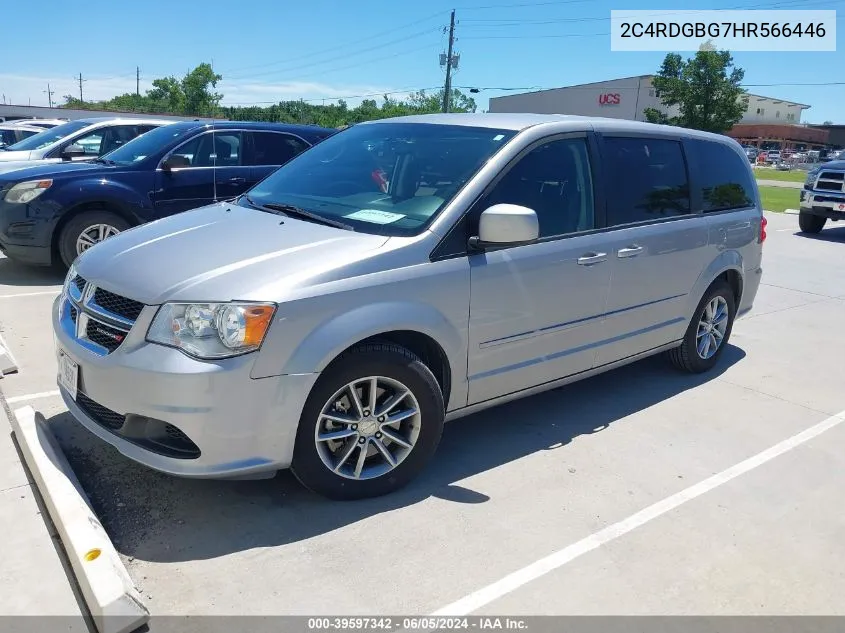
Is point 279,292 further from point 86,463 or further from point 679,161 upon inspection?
point 679,161

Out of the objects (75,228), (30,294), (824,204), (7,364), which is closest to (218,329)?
(7,364)

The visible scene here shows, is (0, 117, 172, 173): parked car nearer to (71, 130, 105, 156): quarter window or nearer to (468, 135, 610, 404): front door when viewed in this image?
(71, 130, 105, 156): quarter window

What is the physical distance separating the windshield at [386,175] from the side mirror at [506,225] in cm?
26

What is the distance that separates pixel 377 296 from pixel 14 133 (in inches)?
681

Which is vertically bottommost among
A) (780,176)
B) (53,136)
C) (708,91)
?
(53,136)

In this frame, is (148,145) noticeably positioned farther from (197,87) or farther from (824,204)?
(197,87)

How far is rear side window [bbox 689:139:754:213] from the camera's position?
5.10 m

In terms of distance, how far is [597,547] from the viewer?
3.11 meters

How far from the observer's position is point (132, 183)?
733cm

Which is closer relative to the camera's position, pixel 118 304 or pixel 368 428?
pixel 118 304

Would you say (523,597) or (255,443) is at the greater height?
(255,443)

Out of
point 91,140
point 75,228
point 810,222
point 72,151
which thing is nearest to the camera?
point 75,228

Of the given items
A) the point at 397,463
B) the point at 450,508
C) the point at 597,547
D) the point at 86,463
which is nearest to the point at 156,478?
the point at 86,463

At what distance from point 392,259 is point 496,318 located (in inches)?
28.1
